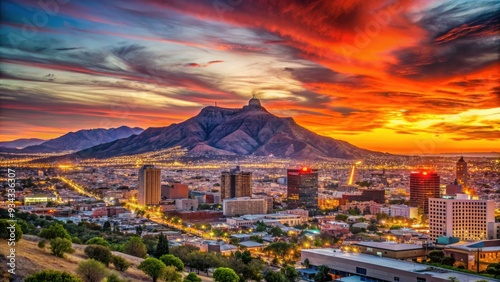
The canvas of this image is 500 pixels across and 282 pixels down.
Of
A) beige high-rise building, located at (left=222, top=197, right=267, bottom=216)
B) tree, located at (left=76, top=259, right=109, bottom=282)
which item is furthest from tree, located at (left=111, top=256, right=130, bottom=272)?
beige high-rise building, located at (left=222, top=197, right=267, bottom=216)

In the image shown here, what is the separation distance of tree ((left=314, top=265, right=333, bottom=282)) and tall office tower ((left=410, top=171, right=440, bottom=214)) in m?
22.7

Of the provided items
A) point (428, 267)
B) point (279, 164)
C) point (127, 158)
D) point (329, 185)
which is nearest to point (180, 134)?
point (127, 158)

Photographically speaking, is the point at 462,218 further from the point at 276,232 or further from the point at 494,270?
the point at 494,270

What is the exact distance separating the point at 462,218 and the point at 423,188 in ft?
46.8

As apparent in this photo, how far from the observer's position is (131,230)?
26.2 meters

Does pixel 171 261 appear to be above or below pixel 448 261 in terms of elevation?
above

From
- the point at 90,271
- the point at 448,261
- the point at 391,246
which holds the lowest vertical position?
the point at 448,261

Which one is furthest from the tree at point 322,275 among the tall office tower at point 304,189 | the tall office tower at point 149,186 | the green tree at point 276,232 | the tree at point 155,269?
the tall office tower at point 149,186

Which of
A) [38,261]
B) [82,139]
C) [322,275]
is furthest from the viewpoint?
[82,139]

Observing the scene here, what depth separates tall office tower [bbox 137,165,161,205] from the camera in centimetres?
4138

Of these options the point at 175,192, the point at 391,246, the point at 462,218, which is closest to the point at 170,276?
the point at 391,246

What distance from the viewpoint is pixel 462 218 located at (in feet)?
78.4

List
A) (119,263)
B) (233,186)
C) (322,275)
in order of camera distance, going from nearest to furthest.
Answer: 1. (119,263)
2. (322,275)
3. (233,186)

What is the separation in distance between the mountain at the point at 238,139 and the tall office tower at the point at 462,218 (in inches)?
2647
